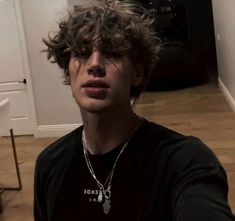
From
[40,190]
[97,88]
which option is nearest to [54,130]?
[40,190]

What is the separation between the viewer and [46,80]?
17.6 feet

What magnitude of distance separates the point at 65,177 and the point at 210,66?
8884 millimetres

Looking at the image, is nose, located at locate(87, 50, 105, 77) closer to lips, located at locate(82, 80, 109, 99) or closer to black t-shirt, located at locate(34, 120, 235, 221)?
lips, located at locate(82, 80, 109, 99)

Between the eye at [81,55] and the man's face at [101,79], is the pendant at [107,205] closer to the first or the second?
the man's face at [101,79]

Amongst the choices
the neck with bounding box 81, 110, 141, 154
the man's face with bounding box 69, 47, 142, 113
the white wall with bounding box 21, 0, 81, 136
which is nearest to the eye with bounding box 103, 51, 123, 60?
the man's face with bounding box 69, 47, 142, 113

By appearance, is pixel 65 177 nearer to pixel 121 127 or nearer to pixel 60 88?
pixel 121 127

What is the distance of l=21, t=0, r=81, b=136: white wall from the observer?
5145mm

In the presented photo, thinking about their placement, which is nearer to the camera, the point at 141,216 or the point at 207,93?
the point at 141,216

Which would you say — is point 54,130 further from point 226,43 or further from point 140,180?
point 140,180

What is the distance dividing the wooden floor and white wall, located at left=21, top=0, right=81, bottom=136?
243 mm

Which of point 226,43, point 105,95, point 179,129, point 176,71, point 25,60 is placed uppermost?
point 105,95

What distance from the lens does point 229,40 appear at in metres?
5.66

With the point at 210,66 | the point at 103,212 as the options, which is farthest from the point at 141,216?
the point at 210,66

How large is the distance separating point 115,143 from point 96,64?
0.67 feet
